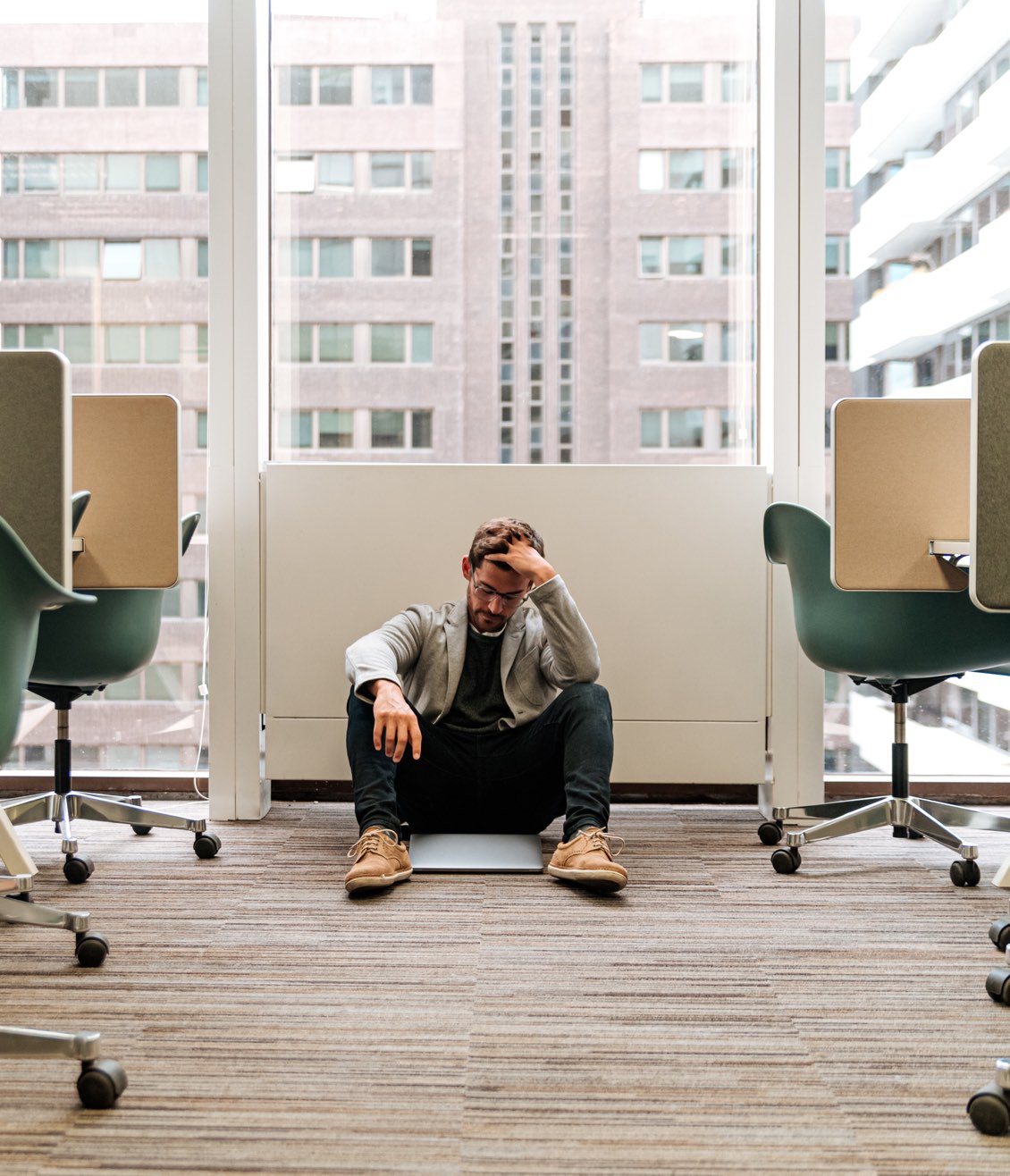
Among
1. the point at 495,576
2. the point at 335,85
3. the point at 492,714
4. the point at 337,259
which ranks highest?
Result: the point at 335,85

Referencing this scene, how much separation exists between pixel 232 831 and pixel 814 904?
58.8 inches

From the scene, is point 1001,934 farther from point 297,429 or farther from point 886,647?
point 297,429

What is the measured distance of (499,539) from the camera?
97.2 inches

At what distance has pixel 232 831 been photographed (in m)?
2.77

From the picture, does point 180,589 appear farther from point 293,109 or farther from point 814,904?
point 814,904

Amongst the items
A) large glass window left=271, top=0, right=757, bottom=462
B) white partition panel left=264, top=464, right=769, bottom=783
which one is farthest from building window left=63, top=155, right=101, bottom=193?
white partition panel left=264, top=464, right=769, bottom=783

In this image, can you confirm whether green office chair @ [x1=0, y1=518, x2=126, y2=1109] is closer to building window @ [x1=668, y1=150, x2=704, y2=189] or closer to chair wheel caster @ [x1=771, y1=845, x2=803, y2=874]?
chair wheel caster @ [x1=771, y1=845, x2=803, y2=874]

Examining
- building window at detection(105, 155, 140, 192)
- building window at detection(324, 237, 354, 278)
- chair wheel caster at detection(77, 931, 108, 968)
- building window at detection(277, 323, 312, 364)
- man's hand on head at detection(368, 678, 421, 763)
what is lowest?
chair wheel caster at detection(77, 931, 108, 968)

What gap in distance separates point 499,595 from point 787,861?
90cm

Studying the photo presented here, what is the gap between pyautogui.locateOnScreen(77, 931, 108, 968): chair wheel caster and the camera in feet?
5.80

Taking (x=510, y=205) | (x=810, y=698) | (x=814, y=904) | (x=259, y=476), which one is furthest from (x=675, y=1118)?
(x=510, y=205)

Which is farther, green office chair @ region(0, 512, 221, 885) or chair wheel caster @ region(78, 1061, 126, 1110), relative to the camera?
green office chair @ region(0, 512, 221, 885)

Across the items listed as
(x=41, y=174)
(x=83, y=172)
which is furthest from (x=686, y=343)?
(x=41, y=174)

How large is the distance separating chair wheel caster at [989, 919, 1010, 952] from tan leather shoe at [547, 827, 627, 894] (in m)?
0.70
